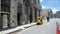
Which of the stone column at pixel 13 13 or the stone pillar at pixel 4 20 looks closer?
the stone pillar at pixel 4 20

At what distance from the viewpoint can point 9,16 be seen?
99.0ft

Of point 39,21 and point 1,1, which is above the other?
point 1,1

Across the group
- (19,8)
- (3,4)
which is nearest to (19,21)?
(19,8)

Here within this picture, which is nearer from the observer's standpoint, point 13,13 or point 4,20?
point 4,20

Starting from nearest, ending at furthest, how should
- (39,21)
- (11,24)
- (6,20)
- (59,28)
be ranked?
1. (59,28)
2. (6,20)
3. (11,24)
4. (39,21)

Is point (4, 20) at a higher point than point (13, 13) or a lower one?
lower

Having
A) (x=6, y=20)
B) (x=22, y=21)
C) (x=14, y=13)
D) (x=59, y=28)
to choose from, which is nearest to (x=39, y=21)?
(x=22, y=21)

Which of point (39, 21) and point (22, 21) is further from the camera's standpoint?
point (39, 21)

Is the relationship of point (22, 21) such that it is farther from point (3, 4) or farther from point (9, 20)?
point (3, 4)

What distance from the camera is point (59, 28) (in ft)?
53.9

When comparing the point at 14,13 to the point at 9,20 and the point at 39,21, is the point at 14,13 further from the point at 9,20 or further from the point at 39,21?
the point at 39,21

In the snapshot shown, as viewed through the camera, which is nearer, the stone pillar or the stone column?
the stone pillar

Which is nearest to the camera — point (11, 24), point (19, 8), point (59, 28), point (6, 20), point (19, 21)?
point (59, 28)

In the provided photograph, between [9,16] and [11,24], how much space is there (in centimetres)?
171
